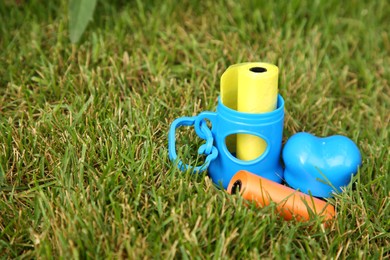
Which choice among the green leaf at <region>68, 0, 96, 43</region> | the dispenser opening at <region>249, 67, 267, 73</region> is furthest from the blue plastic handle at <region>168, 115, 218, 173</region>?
the green leaf at <region>68, 0, 96, 43</region>

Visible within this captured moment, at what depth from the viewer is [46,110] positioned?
1.94 metres

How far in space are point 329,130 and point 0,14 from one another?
152cm

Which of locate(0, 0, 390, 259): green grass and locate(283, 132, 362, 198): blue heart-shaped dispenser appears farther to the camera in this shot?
locate(283, 132, 362, 198): blue heart-shaped dispenser

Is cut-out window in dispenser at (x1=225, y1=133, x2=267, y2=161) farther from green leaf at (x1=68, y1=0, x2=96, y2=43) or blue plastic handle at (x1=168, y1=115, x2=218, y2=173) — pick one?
green leaf at (x1=68, y1=0, x2=96, y2=43)

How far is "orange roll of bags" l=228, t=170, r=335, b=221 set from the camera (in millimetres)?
1567

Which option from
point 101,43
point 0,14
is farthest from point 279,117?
point 0,14

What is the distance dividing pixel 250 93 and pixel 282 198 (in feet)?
1.02

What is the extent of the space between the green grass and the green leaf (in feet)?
0.24

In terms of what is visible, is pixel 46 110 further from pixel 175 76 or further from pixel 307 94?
pixel 307 94

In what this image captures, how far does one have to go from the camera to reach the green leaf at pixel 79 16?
7.41 ft

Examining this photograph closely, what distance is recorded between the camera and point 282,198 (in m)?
1.59

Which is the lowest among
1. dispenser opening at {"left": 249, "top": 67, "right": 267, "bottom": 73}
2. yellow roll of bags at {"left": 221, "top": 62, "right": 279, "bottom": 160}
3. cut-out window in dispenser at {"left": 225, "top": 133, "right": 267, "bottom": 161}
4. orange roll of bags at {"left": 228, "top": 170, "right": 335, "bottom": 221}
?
orange roll of bags at {"left": 228, "top": 170, "right": 335, "bottom": 221}

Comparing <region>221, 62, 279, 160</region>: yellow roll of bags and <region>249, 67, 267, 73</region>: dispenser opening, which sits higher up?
<region>249, 67, 267, 73</region>: dispenser opening

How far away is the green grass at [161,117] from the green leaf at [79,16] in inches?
2.8
